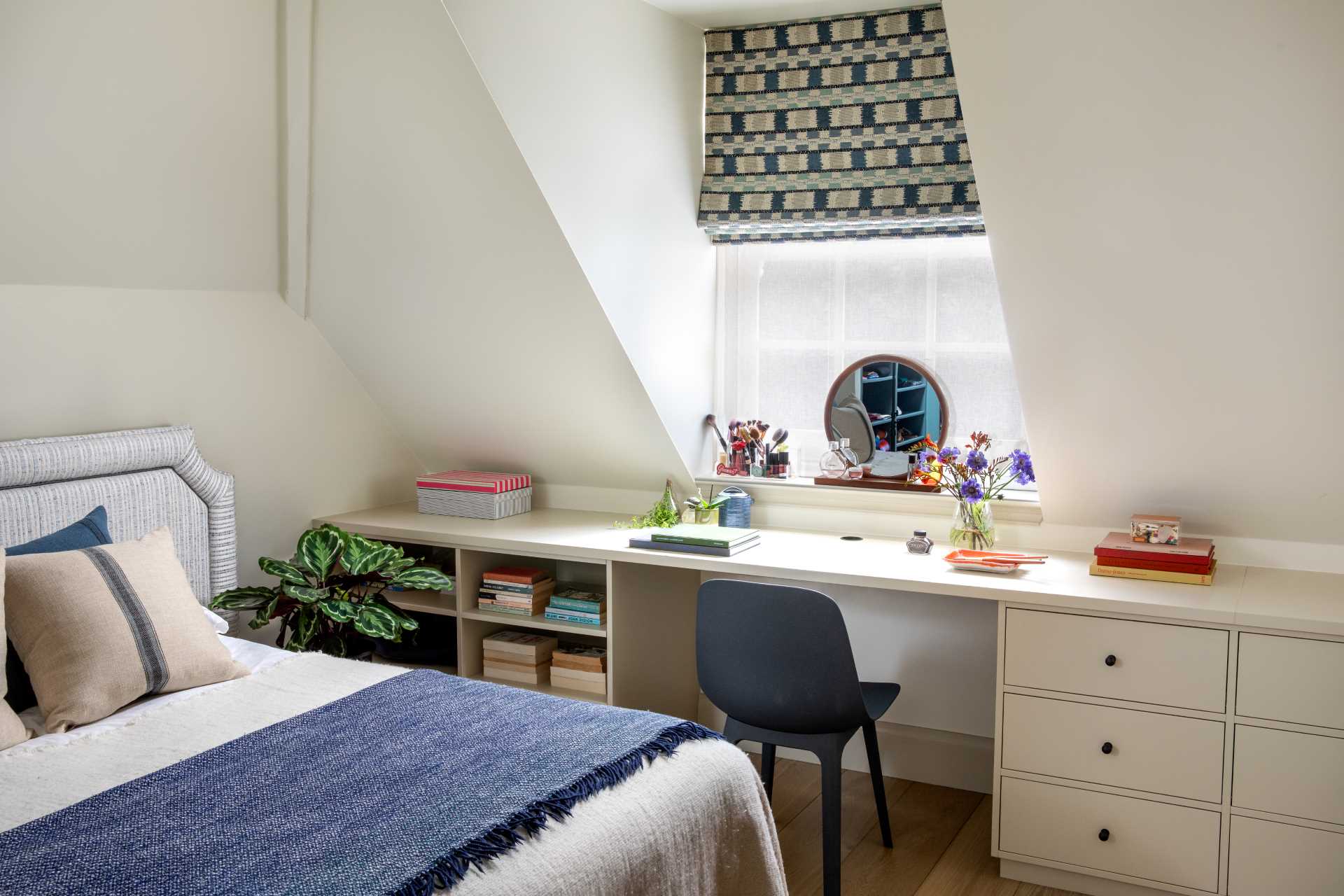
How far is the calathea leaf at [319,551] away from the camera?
297 centimetres

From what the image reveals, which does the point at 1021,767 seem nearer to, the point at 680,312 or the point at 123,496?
the point at 680,312

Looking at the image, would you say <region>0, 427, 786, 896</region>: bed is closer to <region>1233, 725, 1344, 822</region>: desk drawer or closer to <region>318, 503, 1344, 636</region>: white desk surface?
<region>318, 503, 1344, 636</region>: white desk surface

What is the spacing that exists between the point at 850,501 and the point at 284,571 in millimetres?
1604

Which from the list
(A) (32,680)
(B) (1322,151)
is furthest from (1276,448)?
(A) (32,680)

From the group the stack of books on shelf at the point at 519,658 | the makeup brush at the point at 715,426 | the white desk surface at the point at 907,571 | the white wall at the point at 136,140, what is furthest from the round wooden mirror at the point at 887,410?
the white wall at the point at 136,140

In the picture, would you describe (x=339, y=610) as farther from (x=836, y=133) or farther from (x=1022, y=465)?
(x=836, y=133)

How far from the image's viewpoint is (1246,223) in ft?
7.32

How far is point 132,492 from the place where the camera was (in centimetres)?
282

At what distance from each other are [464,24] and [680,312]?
118 centimetres

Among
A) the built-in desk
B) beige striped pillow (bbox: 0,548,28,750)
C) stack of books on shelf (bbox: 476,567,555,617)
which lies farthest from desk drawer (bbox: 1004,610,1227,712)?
beige striped pillow (bbox: 0,548,28,750)

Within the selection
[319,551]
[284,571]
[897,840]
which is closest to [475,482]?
[319,551]

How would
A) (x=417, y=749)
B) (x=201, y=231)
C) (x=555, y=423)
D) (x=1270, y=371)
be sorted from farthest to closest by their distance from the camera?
(x=555, y=423) → (x=201, y=231) → (x=1270, y=371) → (x=417, y=749)

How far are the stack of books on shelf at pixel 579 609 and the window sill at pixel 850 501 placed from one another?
1.78 feet

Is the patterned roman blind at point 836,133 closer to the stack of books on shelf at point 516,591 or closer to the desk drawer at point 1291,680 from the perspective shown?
the stack of books on shelf at point 516,591
